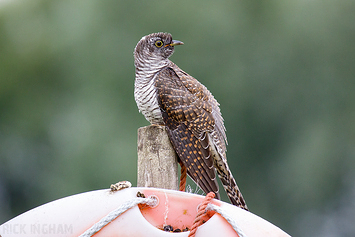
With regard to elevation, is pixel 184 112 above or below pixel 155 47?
below

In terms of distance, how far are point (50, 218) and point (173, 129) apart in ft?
3.86

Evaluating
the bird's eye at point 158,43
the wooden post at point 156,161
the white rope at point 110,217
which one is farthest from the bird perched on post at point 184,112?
the white rope at point 110,217

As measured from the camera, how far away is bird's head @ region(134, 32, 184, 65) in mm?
3129

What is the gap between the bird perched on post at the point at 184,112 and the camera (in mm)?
2674

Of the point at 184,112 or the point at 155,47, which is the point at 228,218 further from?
the point at 155,47

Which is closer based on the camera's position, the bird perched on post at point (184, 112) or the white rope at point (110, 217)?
the white rope at point (110, 217)

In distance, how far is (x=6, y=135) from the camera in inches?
448

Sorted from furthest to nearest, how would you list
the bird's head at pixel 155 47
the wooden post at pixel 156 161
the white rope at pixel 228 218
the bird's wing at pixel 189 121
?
the bird's head at pixel 155 47
the bird's wing at pixel 189 121
the wooden post at pixel 156 161
the white rope at pixel 228 218

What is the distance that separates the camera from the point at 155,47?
3.13 meters

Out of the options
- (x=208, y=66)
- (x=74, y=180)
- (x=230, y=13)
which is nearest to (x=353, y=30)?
(x=230, y=13)

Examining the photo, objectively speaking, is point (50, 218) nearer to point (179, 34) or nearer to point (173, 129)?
point (173, 129)

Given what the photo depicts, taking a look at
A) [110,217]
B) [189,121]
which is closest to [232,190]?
[189,121]

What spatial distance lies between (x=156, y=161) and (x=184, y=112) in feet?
2.00

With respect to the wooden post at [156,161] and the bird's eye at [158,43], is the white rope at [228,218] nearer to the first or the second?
the wooden post at [156,161]
